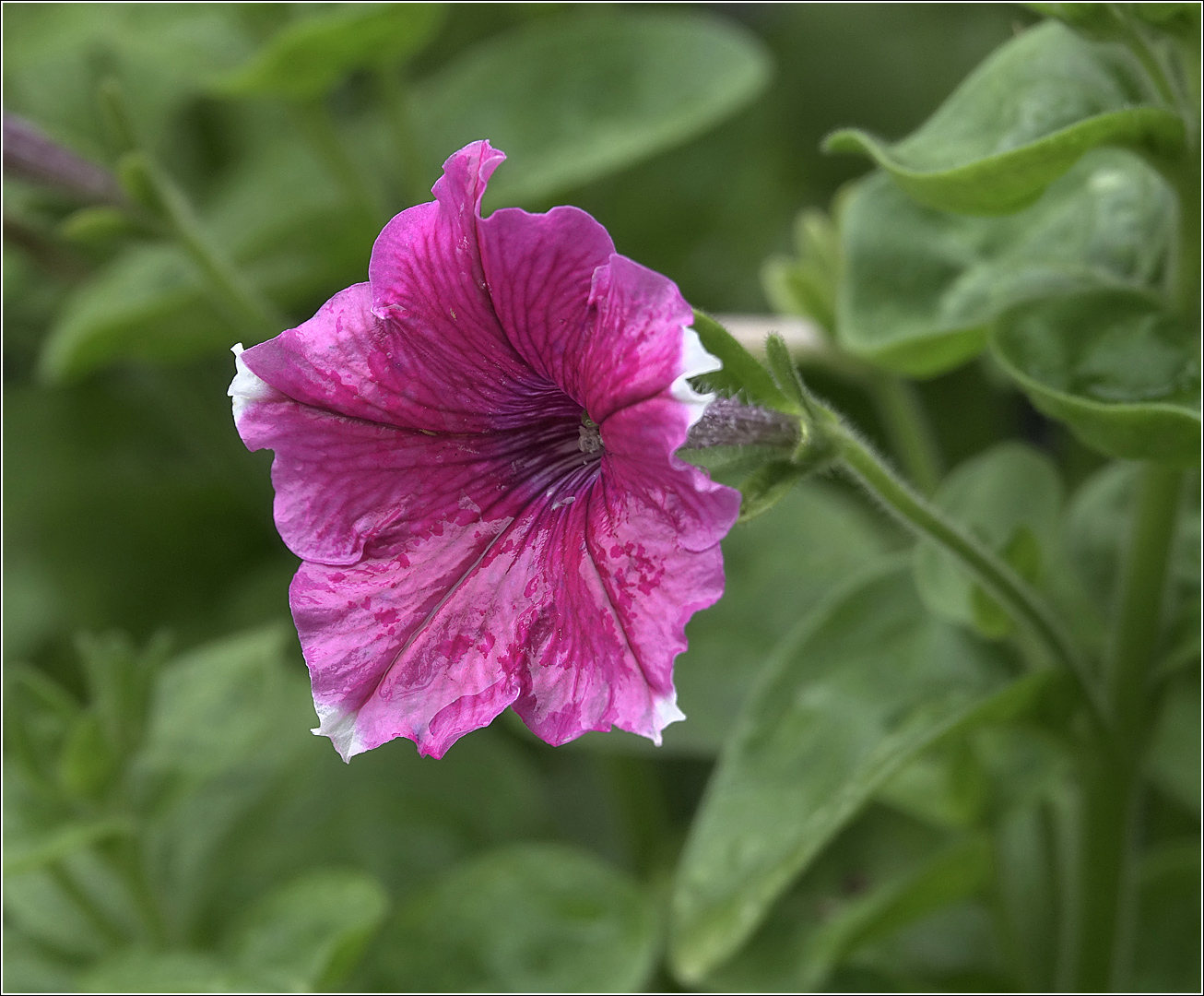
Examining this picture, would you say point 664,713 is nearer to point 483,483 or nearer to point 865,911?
point 483,483

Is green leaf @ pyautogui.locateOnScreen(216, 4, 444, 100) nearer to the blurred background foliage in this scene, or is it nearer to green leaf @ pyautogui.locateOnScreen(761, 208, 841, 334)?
the blurred background foliage

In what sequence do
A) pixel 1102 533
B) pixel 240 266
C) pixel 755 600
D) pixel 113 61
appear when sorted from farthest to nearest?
pixel 113 61 < pixel 240 266 < pixel 755 600 < pixel 1102 533

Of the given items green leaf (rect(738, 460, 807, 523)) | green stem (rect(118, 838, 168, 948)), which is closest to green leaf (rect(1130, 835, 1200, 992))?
green leaf (rect(738, 460, 807, 523))

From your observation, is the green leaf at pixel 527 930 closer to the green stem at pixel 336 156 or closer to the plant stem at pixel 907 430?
the plant stem at pixel 907 430

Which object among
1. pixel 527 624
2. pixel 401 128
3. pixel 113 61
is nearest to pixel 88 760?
pixel 527 624

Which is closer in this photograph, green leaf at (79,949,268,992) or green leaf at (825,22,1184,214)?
green leaf at (825,22,1184,214)

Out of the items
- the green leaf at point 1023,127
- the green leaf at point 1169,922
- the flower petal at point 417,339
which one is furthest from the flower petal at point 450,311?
the green leaf at point 1169,922

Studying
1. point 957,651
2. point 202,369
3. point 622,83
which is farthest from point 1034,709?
point 202,369
